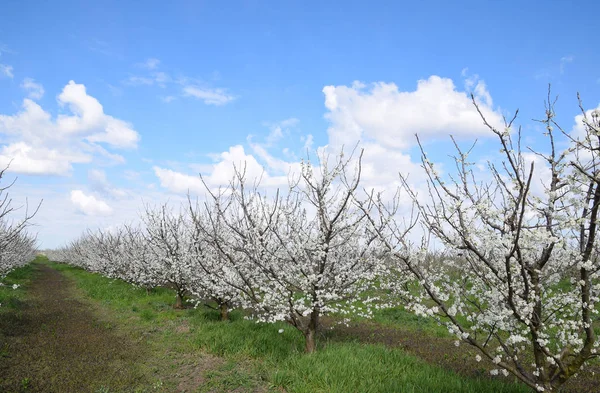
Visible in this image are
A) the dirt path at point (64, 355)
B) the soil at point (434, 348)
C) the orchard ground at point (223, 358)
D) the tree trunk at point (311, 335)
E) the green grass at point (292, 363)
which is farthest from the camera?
the tree trunk at point (311, 335)

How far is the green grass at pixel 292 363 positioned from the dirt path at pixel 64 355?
1.23m

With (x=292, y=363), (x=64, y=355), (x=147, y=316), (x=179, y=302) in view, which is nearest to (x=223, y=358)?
(x=292, y=363)

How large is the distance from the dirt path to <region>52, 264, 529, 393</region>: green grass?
1232 millimetres

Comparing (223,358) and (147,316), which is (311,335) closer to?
(223,358)

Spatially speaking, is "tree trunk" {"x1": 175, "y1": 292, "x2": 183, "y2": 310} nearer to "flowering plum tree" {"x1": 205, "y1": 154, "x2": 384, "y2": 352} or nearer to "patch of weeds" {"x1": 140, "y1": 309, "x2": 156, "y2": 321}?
"patch of weeds" {"x1": 140, "y1": 309, "x2": 156, "y2": 321}

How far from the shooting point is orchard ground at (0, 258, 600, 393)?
8.05 m

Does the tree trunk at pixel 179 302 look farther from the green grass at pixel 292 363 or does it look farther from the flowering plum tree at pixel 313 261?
the flowering plum tree at pixel 313 261

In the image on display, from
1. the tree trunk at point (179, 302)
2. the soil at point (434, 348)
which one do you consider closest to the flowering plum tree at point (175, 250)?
the tree trunk at point (179, 302)

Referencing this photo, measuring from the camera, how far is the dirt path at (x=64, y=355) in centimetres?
865

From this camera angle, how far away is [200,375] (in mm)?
9133

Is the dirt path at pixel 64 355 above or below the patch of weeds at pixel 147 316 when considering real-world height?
below

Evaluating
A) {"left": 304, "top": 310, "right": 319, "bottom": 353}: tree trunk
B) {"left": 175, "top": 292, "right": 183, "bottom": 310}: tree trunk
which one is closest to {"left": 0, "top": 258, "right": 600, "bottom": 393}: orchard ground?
{"left": 304, "top": 310, "right": 319, "bottom": 353}: tree trunk

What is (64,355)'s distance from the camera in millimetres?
10688

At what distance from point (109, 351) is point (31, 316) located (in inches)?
293
